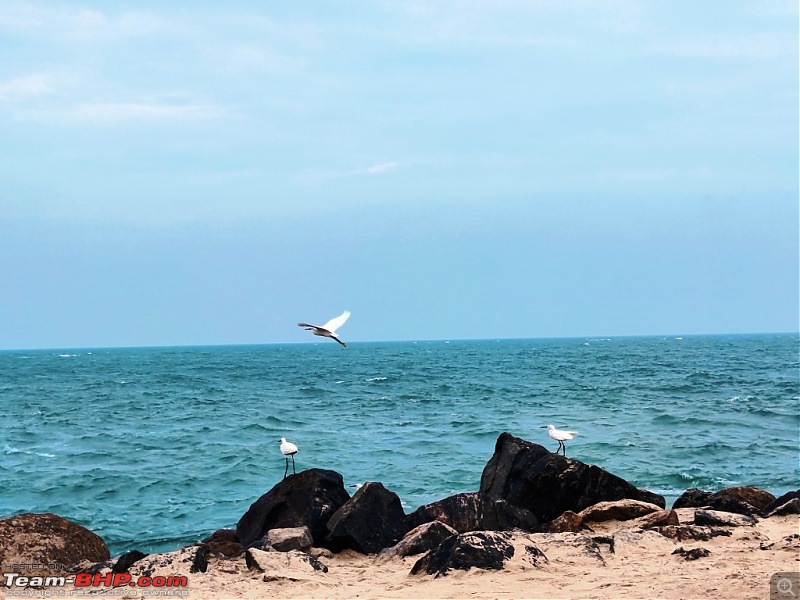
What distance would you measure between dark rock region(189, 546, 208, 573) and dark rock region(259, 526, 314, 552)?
941 millimetres

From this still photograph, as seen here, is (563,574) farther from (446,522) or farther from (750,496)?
(750,496)

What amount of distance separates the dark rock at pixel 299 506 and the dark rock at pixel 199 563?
168cm

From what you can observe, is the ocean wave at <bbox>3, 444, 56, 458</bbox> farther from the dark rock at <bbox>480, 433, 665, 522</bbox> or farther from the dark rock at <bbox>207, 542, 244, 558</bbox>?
the dark rock at <bbox>480, 433, 665, 522</bbox>

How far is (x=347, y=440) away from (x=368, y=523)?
14128 mm

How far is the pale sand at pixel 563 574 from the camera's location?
24.7ft

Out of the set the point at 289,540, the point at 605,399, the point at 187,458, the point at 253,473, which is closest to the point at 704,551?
the point at 289,540

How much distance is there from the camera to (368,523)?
10.5 meters

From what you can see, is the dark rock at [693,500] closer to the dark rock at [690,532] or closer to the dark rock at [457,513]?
the dark rock at [690,532]

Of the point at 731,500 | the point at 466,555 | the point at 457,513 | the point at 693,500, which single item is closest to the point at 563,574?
the point at 466,555

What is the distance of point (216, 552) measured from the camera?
9.87 metres

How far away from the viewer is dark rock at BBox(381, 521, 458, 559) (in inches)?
376

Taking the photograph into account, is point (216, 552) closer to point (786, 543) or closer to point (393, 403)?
point (786, 543)

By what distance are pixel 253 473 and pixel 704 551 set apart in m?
12.8
